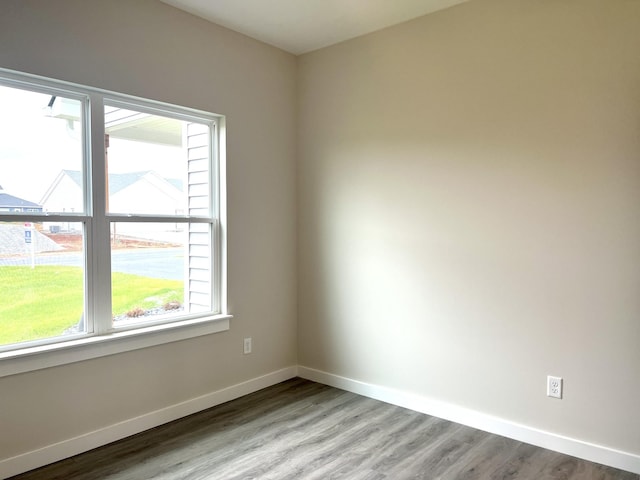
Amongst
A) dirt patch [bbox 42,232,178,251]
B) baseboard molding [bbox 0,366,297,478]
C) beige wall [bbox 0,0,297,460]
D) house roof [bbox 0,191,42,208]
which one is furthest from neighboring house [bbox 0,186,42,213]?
baseboard molding [bbox 0,366,297,478]

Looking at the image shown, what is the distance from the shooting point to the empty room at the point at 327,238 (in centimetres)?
237

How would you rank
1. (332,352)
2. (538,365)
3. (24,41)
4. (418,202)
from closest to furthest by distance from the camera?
(24,41) → (538,365) → (418,202) → (332,352)

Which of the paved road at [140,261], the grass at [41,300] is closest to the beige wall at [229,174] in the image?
the grass at [41,300]

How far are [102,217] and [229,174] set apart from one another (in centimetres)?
94

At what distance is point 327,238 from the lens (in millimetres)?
3646

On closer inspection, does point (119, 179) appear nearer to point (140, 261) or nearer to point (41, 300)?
point (140, 261)

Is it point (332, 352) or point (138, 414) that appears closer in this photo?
point (138, 414)

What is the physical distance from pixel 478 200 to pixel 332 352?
166cm

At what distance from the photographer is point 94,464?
2416 millimetres

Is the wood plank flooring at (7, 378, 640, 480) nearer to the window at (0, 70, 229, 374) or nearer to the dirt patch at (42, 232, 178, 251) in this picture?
the window at (0, 70, 229, 374)

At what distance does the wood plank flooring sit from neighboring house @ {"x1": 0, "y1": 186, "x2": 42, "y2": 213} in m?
1.35

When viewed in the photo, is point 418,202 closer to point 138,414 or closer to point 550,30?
point 550,30

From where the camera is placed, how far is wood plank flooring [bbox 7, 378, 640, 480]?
2.34 metres

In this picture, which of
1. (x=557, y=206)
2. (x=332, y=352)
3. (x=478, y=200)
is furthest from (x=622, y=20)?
(x=332, y=352)
